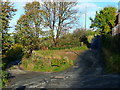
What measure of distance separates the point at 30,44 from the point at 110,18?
278 inches

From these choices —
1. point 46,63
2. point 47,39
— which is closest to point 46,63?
point 46,63

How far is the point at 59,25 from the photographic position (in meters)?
15.8

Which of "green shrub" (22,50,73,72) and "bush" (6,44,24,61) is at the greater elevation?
"bush" (6,44,24,61)

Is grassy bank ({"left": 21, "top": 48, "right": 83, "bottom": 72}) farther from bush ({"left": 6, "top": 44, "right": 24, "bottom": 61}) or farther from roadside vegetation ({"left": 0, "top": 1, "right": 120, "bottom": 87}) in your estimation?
bush ({"left": 6, "top": 44, "right": 24, "bottom": 61})

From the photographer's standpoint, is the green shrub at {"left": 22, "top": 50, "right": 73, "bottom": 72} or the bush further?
the bush

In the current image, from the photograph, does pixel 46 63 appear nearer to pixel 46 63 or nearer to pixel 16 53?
pixel 46 63

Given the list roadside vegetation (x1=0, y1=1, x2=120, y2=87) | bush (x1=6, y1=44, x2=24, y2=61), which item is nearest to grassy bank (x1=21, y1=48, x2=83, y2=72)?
roadside vegetation (x1=0, y1=1, x2=120, y2=87)

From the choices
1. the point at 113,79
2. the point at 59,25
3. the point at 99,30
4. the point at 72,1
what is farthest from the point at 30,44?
the point at 113,79

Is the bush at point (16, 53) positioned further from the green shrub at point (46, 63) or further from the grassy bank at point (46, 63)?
the green shrub at point (46, 63)

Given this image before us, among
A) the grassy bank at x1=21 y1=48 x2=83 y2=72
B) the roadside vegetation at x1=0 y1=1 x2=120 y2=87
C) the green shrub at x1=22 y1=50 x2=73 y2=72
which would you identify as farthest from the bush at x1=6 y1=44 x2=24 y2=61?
the green shrub at x1=22 y1=50 x2=73 y2=72

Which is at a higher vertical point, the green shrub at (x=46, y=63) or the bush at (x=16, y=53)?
the bush at (x=16, y=53)

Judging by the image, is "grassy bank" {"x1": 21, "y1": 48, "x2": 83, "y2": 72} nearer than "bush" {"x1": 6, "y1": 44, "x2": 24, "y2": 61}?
Yes

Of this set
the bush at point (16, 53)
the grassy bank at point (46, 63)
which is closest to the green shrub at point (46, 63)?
the grassy bank at point (46, 63)

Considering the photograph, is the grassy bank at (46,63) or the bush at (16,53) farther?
the bush at (16,53)
